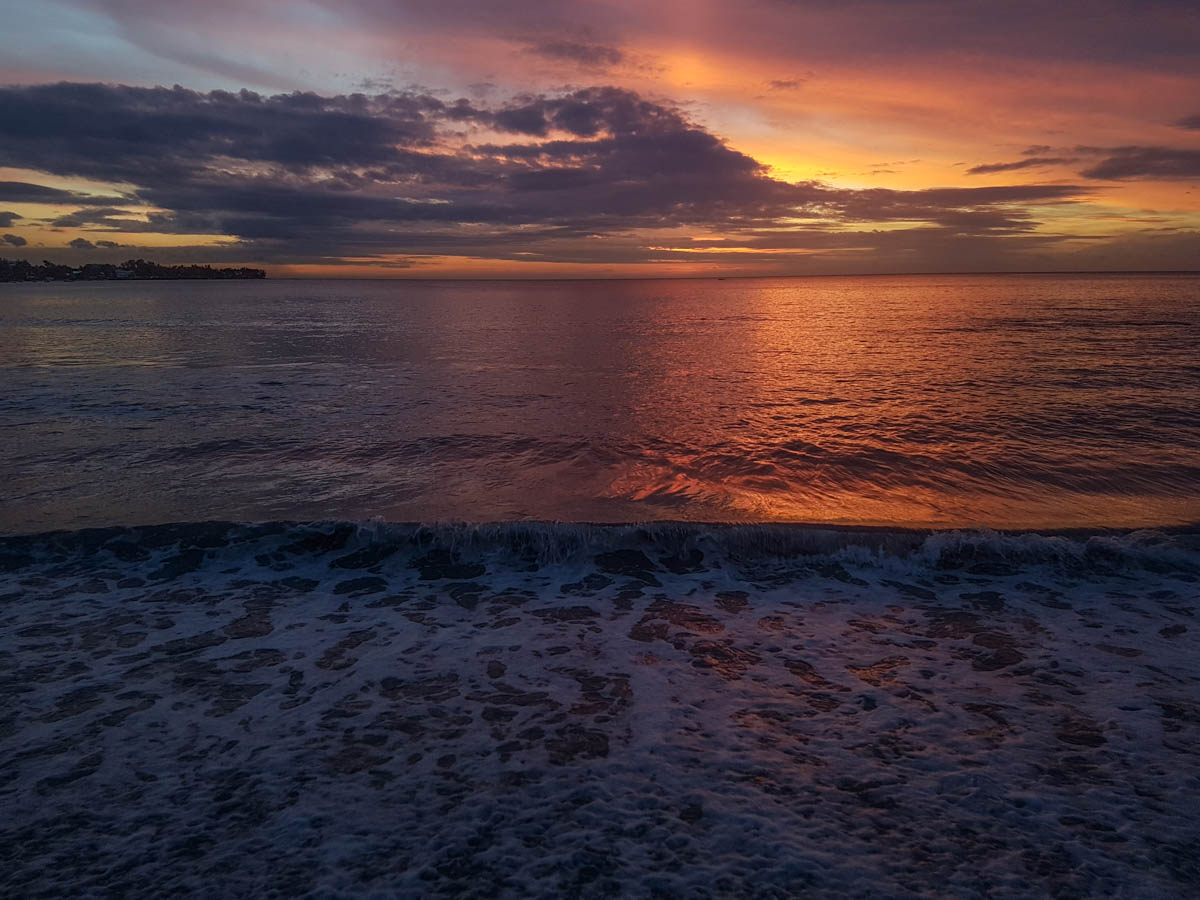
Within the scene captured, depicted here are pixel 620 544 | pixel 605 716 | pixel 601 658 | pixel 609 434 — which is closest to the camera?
pixel 605 716

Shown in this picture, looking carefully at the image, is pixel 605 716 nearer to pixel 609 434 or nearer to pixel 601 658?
pixel 601 658

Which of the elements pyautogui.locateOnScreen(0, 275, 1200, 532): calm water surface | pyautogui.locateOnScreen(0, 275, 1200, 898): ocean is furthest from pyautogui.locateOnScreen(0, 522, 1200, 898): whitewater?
pyautogui.locateOnScreen(0, 275, 1200, 532): calm water surface

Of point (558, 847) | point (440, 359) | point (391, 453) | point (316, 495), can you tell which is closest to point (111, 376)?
point (440, 359)

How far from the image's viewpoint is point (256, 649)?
25.2 feet

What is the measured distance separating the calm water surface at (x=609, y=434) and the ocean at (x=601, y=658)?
17cm

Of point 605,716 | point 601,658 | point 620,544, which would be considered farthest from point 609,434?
point 605,716

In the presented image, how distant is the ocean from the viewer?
184 inches

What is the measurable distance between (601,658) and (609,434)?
11.1m

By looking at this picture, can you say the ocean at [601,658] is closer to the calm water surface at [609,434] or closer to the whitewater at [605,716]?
the whitewater at [605,716]

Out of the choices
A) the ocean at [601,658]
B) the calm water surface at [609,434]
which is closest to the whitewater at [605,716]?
the ocean at [601,658]

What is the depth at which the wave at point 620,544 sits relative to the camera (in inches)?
391

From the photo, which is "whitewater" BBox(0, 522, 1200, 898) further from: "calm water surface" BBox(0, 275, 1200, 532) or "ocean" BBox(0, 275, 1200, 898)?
"calm water surface" BBox(0, 275, 1200, 532)

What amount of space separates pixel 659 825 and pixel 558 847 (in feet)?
2.51

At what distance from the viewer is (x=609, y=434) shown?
1816 cm
